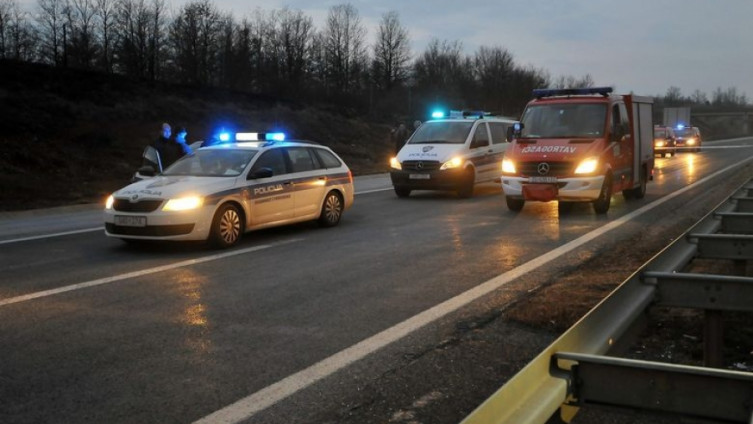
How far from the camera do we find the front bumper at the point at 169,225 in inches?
359

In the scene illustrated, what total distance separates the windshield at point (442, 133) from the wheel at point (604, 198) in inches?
171

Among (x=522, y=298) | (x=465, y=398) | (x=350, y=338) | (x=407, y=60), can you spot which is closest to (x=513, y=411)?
(x=465, y=398)

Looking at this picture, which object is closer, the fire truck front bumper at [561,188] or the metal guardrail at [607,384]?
the metal guardrail at [607,384]

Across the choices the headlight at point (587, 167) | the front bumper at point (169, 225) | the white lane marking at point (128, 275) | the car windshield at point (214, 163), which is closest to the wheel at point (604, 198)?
the headlight at point (587, 167)

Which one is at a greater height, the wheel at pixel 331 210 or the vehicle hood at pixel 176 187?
the vehicle hood at pixel 176 187

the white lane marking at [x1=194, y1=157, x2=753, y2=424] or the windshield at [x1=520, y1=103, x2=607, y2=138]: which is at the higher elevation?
the windshield at [x1=520, y1=103, x2=607, y2=138]

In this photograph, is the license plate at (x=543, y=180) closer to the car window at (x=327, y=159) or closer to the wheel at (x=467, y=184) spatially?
the wheel at (x=467, y=184)

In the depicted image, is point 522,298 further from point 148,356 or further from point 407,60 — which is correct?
point 407,60

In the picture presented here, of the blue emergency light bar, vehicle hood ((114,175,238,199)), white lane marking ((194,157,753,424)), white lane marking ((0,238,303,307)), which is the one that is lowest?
white lane marking ((194,157,753,424))

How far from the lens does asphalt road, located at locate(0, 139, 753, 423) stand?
14.0ft

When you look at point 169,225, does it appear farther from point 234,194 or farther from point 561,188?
point 561,188

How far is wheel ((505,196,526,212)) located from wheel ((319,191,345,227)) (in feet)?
11.5

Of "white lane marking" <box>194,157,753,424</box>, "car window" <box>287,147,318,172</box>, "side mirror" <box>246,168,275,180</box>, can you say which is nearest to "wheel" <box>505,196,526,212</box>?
"car window" <box>287,147,318,172</box>

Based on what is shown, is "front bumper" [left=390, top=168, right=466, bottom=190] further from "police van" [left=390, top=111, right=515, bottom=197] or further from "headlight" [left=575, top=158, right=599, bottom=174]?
"headlight" [left=575, top=158, right=599, bottom=174]
